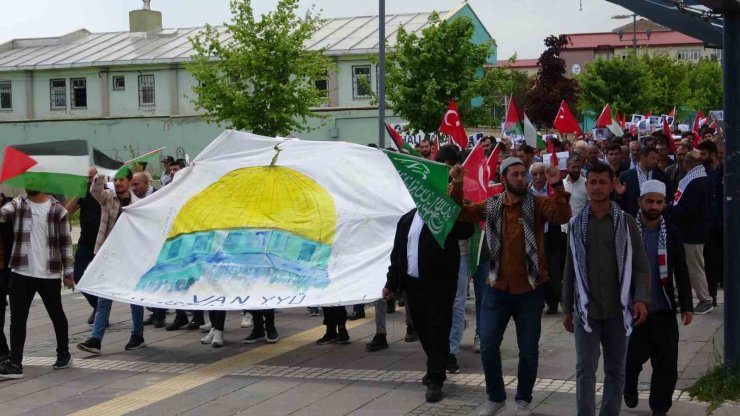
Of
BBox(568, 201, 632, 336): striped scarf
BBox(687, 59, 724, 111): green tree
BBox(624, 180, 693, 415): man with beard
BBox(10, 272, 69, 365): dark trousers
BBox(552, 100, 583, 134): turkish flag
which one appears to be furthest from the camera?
BBox(687, 59, 724, 111): green tree

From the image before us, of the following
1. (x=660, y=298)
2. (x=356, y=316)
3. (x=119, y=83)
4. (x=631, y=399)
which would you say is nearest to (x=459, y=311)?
(x=631, y=399)

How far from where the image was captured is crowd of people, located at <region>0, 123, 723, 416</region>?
7031 millimetres

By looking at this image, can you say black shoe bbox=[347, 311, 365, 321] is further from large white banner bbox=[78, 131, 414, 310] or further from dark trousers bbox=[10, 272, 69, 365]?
dark trousers bbox=[10, 272, 69, 365]

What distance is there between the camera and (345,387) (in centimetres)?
912

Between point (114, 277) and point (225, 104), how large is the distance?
67.0ft

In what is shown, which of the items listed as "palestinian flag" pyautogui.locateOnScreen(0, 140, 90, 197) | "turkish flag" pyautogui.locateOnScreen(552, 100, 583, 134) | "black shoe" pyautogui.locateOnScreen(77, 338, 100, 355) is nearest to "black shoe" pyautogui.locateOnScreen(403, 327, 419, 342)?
"black shoe" pyautogui.locateOnScreen(77, 338, 100, 355)

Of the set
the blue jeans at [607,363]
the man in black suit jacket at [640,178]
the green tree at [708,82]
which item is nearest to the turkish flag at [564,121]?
the man in black suit jacket at [640,178]

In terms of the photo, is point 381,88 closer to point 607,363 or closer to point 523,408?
point 523,408

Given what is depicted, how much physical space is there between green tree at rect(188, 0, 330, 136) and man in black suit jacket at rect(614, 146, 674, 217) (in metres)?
19.8

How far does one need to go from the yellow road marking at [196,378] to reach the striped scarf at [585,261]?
3820 millimetres

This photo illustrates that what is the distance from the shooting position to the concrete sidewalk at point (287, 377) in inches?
334

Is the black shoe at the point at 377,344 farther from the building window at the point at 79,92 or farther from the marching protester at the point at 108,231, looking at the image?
the building window at the point at 79,92

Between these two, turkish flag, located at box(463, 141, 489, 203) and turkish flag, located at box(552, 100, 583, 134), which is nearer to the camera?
turkish flag, located at box(463, 141, 489, 203)

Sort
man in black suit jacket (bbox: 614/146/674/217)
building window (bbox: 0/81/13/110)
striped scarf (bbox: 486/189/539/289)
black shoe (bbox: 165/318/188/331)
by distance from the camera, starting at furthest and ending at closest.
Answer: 1. building window (bbox: 0/81/13/110)
2. black shoe (bbox: 165/318/188/331)
3. man in black suit jacket (bbox: 614/146/674/217)
4. striped scarf (bbox: 486/189/539/289)
